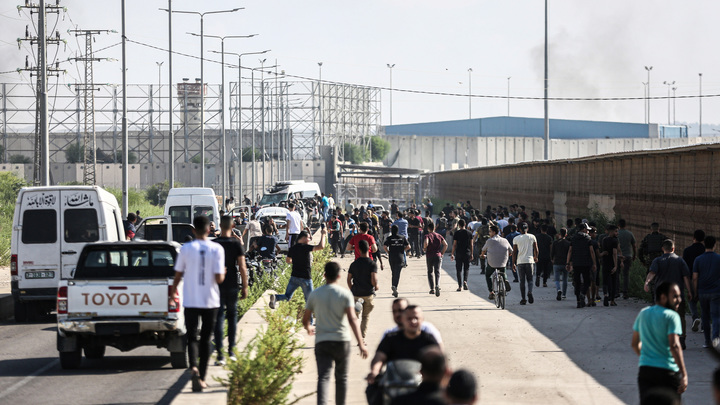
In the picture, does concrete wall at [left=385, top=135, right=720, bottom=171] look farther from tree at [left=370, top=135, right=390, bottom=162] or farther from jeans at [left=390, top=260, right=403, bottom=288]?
jeans at [left=390, top=260, right=403, bottom=288]

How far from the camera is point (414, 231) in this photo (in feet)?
118

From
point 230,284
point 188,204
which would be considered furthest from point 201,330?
point 188,204

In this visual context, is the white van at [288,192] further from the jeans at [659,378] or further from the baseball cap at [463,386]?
the baseball cap at [463,386]

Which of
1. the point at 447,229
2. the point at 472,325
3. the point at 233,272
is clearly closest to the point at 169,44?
the point at 447,229

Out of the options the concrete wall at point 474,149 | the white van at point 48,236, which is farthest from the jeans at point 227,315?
the concrete wall at point 474,149

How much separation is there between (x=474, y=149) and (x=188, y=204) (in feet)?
346

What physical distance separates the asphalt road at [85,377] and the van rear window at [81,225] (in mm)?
3119

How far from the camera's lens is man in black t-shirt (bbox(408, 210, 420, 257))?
35.4 metres

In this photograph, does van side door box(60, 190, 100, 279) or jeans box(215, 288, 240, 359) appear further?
van side door box(60, 190, 100, 279)

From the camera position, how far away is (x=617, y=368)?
13.9 metres

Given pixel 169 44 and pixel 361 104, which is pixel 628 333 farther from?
pixel 361 104

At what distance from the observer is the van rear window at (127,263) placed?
46.2 ft

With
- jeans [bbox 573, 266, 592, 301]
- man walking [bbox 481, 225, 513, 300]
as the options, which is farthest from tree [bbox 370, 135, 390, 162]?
jeans [bbox 573, 266, 592, 301]

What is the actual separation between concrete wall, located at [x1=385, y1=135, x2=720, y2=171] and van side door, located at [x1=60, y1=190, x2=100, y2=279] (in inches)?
4503
